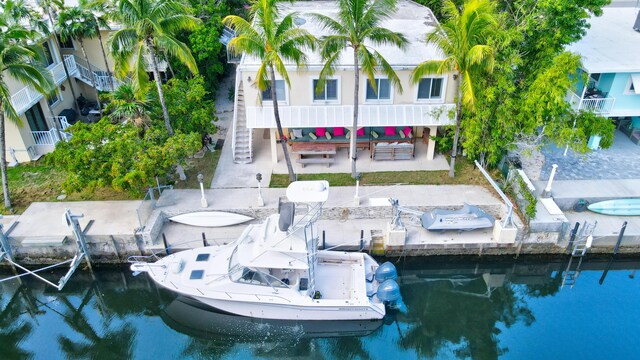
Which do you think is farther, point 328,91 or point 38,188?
point 38,188

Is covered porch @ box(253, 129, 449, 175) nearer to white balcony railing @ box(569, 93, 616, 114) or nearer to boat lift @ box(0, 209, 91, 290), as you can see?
white balcony railing @ box(569, 93, 616, 114)

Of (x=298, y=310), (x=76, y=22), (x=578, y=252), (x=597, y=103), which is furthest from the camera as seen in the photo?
(x=597, y=103)

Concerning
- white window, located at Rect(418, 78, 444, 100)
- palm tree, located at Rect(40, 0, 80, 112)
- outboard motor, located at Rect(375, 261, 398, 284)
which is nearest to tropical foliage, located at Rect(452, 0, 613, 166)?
white window, located at Rect(418, 78, 444, 100)

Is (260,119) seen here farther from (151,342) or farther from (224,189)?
(151,342)

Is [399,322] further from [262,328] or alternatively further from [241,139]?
[241,139]

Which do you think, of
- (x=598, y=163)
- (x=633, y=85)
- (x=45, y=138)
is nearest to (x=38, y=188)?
(x=45, y=138)

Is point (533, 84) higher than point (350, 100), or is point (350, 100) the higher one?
point (533, 84)

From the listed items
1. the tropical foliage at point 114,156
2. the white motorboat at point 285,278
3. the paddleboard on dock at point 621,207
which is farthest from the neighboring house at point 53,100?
the paddleboard on dock at point 621,207

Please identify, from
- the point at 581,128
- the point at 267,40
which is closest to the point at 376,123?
the point at 267,40
